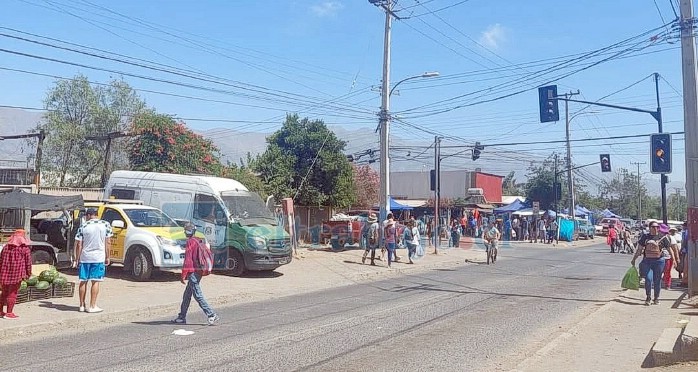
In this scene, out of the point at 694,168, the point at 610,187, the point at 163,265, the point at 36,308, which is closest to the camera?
the point at 36,308

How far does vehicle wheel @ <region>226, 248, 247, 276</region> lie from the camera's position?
58.6ft

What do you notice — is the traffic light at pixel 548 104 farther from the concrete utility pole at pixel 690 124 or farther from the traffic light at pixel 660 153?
the concrete utility pole at pixel 690 124

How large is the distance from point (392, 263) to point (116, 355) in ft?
52.5

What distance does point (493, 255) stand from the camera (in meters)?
26.0

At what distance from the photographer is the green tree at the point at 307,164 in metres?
31.3

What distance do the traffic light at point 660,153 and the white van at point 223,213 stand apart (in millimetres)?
9643

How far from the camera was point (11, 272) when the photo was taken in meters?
10.3

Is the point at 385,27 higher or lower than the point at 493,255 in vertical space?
higher

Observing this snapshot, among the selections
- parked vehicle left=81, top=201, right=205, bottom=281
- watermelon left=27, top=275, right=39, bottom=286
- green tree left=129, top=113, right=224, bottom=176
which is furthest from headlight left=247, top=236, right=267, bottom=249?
green tree left=129, top=113, right=224, bottom=176

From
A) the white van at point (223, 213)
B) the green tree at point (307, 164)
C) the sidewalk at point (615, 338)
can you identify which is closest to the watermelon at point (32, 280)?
the white van at point (223, 213)

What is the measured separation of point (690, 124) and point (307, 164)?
65.8ft

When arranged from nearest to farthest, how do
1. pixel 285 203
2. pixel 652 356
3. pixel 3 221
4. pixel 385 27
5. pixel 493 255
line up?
pixel 652 356
pixel 3 221
pixel 285 203
pixel 493 255
pixel 385 27

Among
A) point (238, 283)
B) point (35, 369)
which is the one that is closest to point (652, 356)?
point (35, 369)

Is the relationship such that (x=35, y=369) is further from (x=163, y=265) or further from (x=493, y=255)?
(x=493, y=255)
